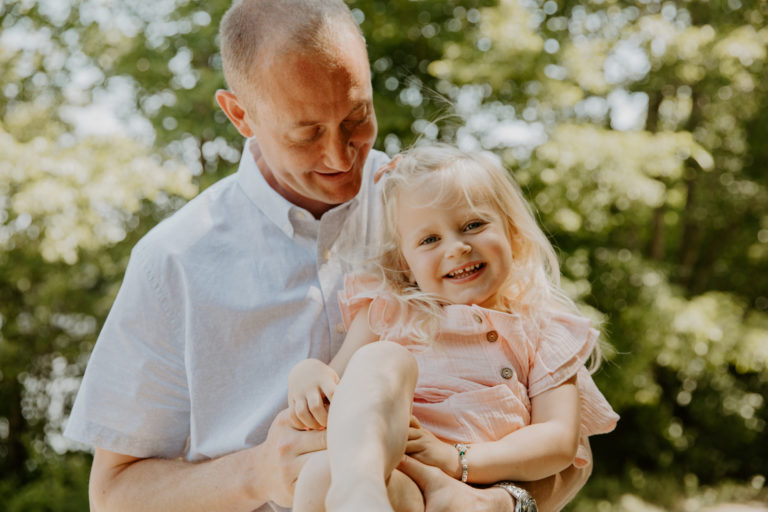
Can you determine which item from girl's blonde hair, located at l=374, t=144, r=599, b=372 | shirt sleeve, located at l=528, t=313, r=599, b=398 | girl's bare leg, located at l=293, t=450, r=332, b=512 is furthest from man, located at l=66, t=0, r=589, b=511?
girl's bare leg, located at l=293, t=450, r=332, b=512

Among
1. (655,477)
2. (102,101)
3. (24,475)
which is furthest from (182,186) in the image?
(655,477)

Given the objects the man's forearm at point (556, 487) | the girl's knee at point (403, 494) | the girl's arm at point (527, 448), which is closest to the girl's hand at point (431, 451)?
the girl's arm at point (527, 448)

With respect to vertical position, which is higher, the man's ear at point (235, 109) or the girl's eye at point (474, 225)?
the man's ear at point (235, 109)

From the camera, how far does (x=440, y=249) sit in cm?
188

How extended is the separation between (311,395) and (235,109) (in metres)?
0.89

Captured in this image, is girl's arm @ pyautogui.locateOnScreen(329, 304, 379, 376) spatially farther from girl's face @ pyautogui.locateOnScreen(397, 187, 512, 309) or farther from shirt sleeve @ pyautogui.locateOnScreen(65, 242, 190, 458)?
shirt sleeve @ pyautogui.locateOnScreen(65, 242, 190, 458)

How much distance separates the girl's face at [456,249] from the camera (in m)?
1.88

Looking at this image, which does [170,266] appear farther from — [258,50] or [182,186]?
[182,186]

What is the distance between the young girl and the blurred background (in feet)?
15.0

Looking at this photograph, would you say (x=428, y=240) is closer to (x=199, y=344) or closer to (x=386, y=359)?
(x=386, y=359)

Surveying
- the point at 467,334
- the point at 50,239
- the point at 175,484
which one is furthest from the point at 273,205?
the point at 50,239

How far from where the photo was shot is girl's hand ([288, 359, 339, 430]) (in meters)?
1.56

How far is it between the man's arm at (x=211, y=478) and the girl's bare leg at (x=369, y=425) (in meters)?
0.14

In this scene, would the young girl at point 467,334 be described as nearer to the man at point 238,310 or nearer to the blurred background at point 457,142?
the man at point 238,310
